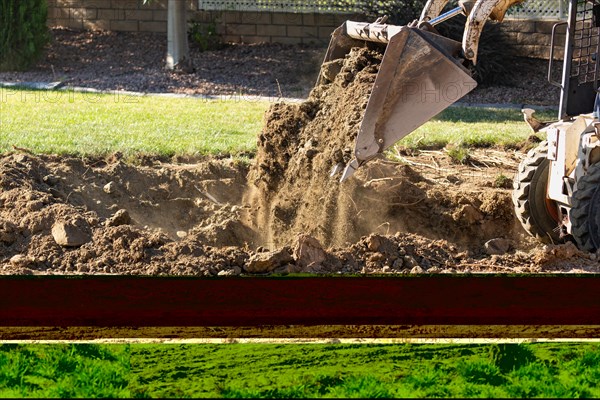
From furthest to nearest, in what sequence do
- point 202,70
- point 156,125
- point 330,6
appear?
point 330,6 < point 202,70 < point 156,125

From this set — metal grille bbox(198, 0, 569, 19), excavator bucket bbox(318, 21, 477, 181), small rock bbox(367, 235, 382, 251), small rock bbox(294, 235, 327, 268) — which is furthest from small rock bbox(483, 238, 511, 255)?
metal grille bbox(198, 0, 569, 19)

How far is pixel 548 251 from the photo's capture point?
6418 millimetres

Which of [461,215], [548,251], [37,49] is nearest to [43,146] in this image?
[461,215]

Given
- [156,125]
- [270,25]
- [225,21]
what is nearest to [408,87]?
[156,125]

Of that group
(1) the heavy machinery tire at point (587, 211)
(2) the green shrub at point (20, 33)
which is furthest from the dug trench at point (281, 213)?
(2) the green shrub at point (20, 33)

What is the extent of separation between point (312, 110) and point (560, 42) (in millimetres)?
9079

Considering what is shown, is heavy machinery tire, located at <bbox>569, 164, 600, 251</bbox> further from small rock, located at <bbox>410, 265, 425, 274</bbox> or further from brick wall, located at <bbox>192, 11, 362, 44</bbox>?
brick wall, located at <bbox>192, 11, 362, 44</bbox>

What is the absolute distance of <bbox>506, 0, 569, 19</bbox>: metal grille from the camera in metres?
15.9

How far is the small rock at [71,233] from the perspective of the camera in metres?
6.55

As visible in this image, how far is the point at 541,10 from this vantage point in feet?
52.9

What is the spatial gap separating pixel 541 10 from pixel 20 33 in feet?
26.4

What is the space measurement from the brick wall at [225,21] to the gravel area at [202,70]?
0.20m

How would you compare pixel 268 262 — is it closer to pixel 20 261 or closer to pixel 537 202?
pixel 20 261

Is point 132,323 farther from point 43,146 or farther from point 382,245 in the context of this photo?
Result: point 43,146
